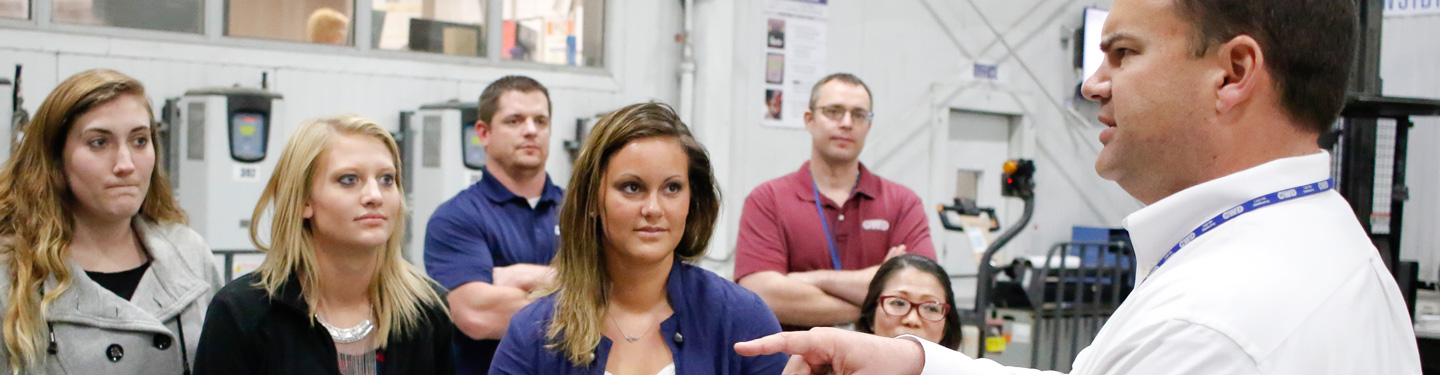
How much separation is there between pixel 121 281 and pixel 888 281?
1.78 m

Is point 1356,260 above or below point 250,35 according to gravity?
below

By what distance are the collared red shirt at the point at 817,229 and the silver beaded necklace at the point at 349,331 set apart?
1155 mm

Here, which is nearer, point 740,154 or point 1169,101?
point 1169,101

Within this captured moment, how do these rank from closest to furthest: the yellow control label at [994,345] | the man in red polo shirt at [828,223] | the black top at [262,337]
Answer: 1. the black top at [262,337]
2. the man in red polo shirt at [828,223]
3. the yellow control label at [994,345]

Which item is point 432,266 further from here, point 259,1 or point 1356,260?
point 259,1

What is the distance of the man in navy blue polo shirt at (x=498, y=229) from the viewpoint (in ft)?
8.91

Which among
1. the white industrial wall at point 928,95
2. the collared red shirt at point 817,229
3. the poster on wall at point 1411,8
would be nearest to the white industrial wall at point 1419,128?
the poster on wall at point 1411,8

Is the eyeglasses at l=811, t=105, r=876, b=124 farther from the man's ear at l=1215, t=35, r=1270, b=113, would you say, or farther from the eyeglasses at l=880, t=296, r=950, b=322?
the man's ear at l=1215, t=35, r=1270, b=113

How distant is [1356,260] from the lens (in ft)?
3.21

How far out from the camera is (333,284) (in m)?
2.21

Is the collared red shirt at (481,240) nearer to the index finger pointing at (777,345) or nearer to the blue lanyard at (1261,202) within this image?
the index finger pointing at (777,345)

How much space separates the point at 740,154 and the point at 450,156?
1908mm

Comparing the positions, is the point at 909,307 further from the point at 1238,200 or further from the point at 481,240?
the point at 1238,200

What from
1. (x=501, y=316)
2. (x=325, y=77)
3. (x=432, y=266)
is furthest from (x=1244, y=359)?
(x=325, y=77)
